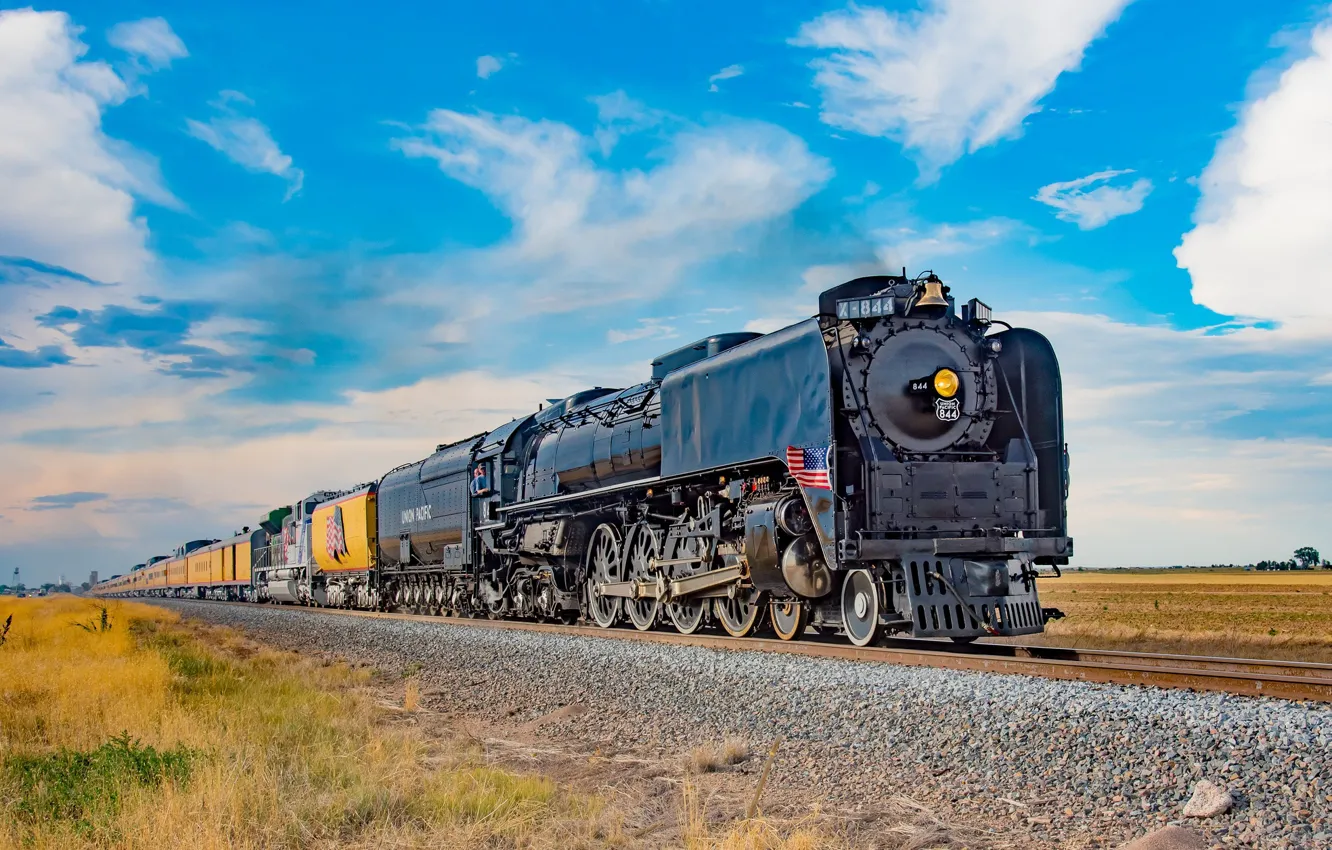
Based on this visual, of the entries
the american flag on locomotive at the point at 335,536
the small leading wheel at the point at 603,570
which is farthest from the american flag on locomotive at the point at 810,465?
the american flag on locomotive at the point at 335,536

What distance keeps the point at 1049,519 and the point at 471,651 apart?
8.53 metres

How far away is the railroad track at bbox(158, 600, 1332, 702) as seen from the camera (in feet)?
25.2

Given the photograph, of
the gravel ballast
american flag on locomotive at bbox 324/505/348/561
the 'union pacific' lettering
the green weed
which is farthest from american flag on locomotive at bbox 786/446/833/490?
american flag on locomotive at bbox 324/505/348/561

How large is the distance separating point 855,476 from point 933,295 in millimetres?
2510

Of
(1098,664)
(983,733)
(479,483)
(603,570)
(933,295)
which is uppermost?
(933,295)

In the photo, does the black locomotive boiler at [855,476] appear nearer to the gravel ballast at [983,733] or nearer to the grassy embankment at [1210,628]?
the gravel ballast at [983,733]

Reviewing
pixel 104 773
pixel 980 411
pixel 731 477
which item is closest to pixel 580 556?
pixel 731 477

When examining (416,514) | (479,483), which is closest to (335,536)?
(416,514)

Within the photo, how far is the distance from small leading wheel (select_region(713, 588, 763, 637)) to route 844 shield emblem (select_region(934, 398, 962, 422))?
331cm

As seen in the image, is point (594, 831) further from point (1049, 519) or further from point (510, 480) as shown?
point (510, 480)

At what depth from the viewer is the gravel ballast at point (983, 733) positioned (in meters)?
5.55

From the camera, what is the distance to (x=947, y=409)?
11953 mm

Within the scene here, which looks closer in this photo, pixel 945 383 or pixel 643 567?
pixel 945 383

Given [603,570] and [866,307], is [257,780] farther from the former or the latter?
[603,570]
